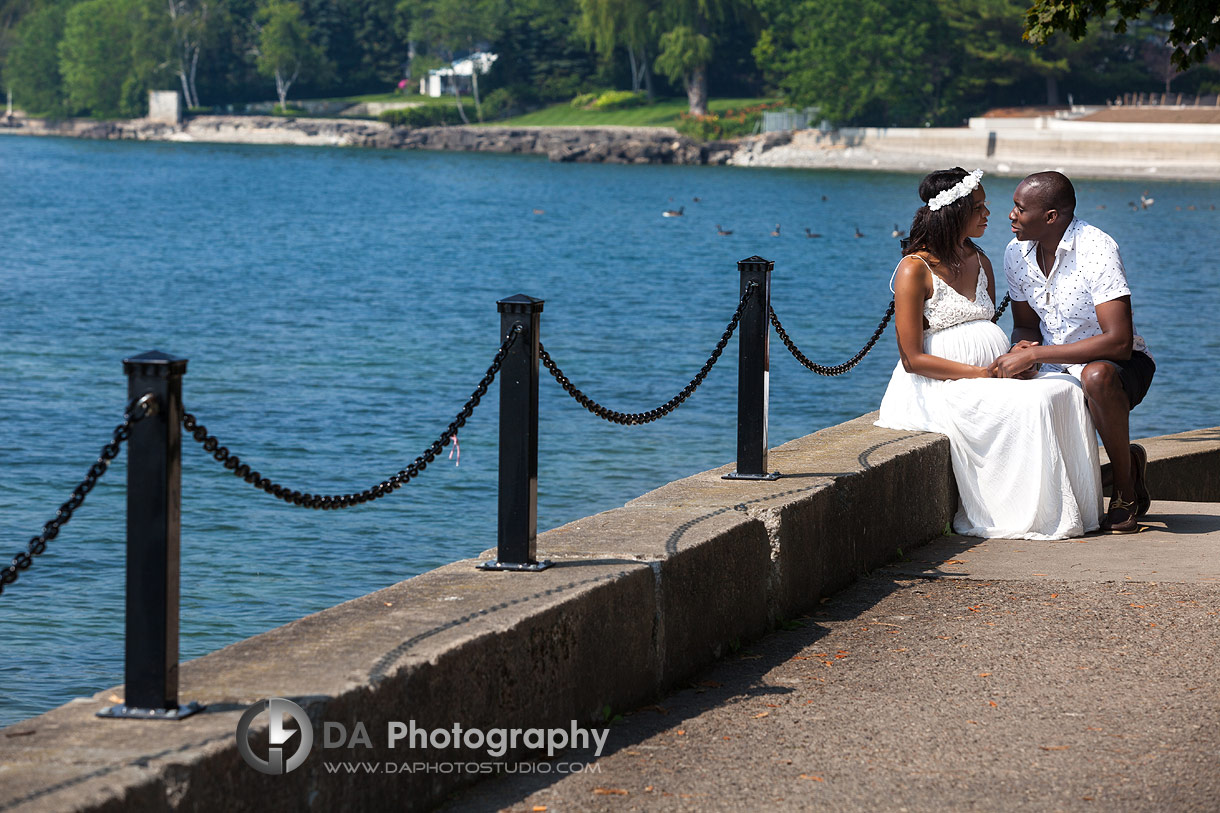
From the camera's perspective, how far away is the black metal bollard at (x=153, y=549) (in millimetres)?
3383

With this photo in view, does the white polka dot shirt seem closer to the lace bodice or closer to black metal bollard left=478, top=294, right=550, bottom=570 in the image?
the lace bodice

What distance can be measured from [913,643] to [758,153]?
360ft

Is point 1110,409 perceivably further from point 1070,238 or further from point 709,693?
point 709,693

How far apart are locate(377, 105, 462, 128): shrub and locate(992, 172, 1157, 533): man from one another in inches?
5201

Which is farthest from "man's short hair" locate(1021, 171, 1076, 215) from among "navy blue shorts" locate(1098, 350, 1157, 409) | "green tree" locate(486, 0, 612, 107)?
"green tree" locate(486, 0, 612, 107)

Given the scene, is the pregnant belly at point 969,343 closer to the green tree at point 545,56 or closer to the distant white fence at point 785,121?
the distant white fence at point 785,121

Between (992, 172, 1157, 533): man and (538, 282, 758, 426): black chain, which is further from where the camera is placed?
(992, 172, 1157, 533): man

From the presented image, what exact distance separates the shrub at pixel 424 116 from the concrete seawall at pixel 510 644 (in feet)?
436

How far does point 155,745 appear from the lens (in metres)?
3.23

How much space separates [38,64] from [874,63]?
90.2 m

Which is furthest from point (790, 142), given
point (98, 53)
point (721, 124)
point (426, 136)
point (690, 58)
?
point (98, 53)

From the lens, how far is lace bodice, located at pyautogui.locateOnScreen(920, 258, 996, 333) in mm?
7188

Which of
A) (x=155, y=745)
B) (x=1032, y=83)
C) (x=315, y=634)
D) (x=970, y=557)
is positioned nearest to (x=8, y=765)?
(x=155, y=745)

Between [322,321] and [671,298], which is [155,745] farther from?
[671,298]
